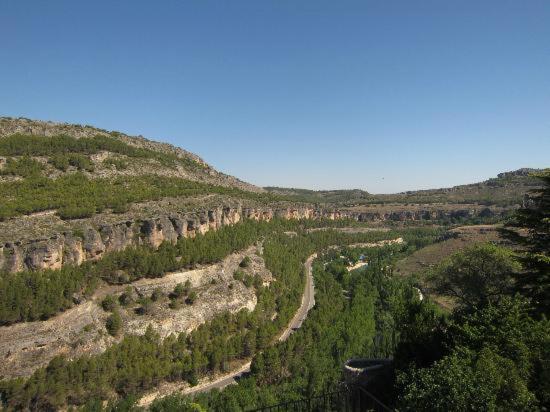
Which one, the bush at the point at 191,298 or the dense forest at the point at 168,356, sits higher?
the bush at the point at 191,298

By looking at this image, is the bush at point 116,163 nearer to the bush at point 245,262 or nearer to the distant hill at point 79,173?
the distant hill at point 79,173

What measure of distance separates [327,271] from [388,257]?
114 feet

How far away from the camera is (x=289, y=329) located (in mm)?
66562

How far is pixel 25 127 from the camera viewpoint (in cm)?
8869

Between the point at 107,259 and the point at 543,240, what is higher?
the point at 543,240

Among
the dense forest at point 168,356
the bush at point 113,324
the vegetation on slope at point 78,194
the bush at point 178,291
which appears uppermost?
the vegetation on slope at point 78,194

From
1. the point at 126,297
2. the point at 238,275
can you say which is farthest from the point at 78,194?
the point at 238,275

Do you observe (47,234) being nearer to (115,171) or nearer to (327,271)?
(115,171)

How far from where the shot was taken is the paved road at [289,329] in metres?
49.0

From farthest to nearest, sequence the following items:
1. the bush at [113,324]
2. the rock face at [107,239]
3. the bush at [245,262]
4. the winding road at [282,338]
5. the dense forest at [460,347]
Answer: the bush at [245,262], the bush at [113,324], the winding road at [282,338], the rock face at [107,239], the dense forest at [460,347]

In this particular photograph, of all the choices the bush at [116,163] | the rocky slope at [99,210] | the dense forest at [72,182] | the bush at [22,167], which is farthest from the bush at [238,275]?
the bush at [22,167]

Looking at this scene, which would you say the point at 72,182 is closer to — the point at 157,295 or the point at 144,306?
the point at 157,295

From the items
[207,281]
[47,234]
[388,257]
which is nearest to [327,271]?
[388,257]

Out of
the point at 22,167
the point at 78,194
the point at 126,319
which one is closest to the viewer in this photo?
the point at 126,319
